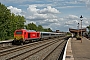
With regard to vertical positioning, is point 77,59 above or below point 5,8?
below

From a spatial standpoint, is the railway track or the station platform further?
the railway track

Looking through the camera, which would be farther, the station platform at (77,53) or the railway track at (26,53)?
the railway track at (26,53)

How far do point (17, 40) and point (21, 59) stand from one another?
19496 millimetres

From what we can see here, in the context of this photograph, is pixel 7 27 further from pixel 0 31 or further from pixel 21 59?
pixel 21 59

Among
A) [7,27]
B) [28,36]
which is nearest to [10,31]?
[7,27]

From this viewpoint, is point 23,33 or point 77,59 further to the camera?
point 23,33

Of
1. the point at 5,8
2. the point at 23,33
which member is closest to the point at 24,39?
the point at 23,33

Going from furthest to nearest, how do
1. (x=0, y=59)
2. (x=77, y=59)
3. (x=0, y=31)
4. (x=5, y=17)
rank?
1. (x=5, y=17)
2. (x=0, y=31)
3. (x=0, y=59)
4. (x=77, y=59)

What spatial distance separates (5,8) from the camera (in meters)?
72.0

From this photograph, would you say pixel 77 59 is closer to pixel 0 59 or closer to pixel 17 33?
pixel 0 59

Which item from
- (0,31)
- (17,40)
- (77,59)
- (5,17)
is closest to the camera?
(77,59)

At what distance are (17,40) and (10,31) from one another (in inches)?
1444

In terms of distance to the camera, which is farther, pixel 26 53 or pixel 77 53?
pixel 26 53

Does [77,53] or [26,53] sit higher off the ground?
[77,53]
